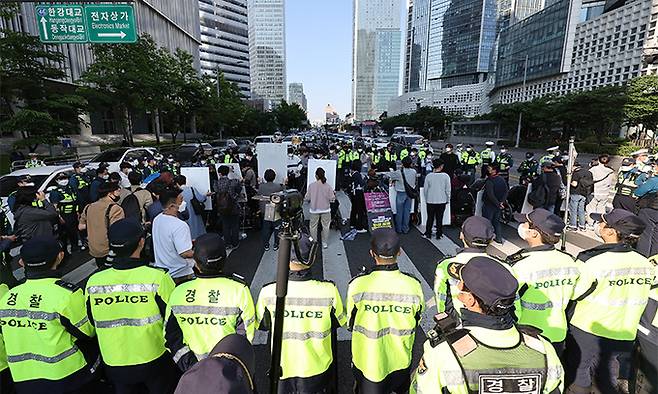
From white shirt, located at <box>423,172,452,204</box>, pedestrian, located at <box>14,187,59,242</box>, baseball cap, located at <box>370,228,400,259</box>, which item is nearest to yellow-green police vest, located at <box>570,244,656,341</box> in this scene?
baseball cap, located at <box>370,228,400,259</box>

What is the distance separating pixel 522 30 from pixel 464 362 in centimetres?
9580

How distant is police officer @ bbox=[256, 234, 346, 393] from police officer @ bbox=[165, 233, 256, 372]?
22 centimetres

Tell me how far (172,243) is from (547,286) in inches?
155

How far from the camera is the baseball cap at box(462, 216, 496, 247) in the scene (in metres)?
3.13

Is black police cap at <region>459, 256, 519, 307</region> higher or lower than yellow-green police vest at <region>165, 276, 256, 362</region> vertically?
higher

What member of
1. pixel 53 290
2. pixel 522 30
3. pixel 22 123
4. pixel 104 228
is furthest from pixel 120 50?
pixel 522 30

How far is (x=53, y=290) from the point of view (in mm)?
2422

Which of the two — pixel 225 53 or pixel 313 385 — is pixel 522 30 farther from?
pixel 313 385

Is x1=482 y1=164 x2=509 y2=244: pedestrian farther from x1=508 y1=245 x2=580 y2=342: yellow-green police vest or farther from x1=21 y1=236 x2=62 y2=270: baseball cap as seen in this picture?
x1=21 y1=236 x2=62 y2=270: baseball cap

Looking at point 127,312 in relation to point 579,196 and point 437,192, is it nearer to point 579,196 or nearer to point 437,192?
point 437,192

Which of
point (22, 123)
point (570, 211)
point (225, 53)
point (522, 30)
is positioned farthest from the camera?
point (225, 53)

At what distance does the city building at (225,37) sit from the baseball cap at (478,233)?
105 m

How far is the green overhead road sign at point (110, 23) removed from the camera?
10219 millimetres

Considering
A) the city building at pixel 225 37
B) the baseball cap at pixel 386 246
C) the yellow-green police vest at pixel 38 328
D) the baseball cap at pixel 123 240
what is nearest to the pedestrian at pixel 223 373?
the baseball cap at pixel 386 246
